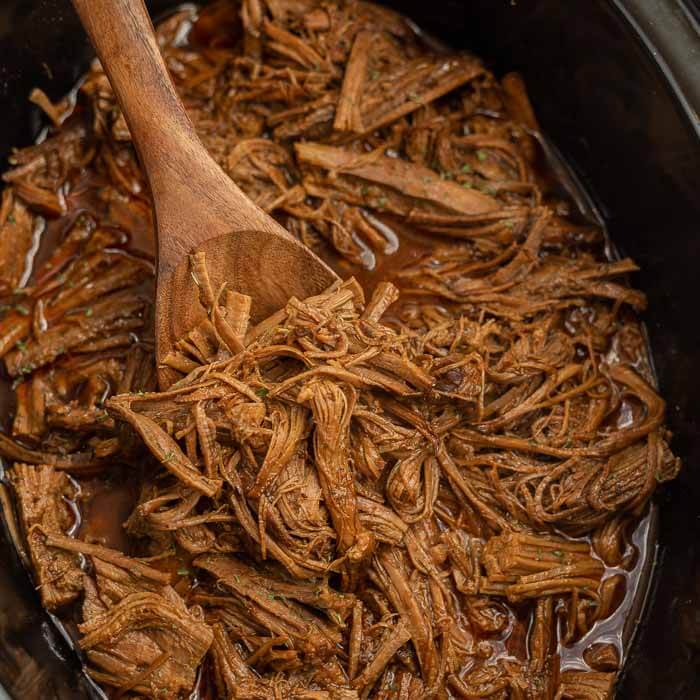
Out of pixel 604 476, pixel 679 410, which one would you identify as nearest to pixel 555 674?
pixel 604 476

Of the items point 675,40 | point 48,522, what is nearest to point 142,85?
point 48,522

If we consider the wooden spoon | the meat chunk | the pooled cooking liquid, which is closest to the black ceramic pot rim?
the pooled cooking liquid

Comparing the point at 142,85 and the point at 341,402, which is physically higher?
the point at 142,85

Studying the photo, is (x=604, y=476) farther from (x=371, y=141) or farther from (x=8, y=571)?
(x=8, y=571)

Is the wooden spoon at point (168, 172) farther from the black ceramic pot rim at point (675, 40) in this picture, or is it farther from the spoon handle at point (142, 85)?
the black ceramic pot rim at point (675, 40)

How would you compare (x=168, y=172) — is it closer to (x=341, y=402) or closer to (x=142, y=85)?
(x=142, y=85)
